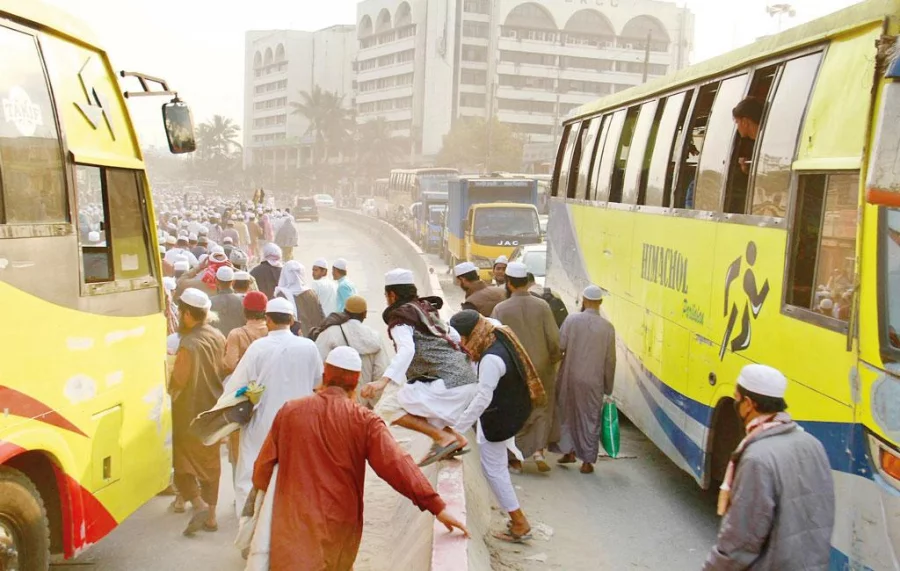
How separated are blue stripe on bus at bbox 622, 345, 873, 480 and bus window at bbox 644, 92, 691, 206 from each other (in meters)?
1.62

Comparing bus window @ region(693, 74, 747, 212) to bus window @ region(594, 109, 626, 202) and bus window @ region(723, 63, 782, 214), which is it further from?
bus window @ region(594, 109, 626, 202)

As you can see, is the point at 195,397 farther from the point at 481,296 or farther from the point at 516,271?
the point at 481,296

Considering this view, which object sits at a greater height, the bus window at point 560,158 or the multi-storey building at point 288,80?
the multi-storey building at point 288,80

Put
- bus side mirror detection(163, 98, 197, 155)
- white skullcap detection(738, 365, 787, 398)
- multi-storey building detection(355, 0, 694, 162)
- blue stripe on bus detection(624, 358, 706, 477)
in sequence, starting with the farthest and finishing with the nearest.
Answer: multi-storey building detection(355, 0, 694, 162), blue stripe on bus detection(624, 358, 706, 477), bus side mirror detection(163, 98, 197, 155), white skullcap detection(738, 365, 787, 398)

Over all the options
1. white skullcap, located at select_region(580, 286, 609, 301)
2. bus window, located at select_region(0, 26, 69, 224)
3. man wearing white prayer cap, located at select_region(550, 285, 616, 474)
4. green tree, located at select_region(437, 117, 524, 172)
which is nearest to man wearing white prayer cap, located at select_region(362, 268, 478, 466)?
bus window, located at select_region(0, 26, 69, 224)

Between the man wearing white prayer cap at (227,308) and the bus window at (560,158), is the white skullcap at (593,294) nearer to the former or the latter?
the man wearing white prayer cap at (227,308)

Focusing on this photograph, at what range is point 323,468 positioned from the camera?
4.32 metres

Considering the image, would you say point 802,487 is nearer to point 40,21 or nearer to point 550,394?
point 40,21

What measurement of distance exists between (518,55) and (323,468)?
323ft

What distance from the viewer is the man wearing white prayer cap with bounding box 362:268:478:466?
21.0 feet

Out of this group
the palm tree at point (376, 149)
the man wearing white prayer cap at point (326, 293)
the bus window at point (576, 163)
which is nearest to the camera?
the man wearing white prayer cap at point (326, 293)

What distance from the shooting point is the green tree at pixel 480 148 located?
7688cm

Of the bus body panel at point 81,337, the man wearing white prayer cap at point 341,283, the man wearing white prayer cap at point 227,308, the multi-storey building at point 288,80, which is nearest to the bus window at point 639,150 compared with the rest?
the man wearing white prayer cap at point 341,283

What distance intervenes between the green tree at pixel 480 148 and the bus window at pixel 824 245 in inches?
2737
